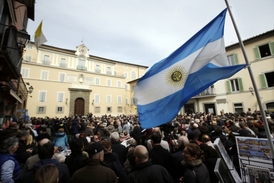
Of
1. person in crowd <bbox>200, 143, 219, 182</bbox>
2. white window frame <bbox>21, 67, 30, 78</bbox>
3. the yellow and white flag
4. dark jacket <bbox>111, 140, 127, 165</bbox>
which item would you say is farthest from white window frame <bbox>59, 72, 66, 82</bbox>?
person in crowd <bbox>200, 143, 219, 182</bbox>

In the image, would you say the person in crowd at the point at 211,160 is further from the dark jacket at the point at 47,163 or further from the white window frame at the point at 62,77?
the white window frame at the point at 62,77

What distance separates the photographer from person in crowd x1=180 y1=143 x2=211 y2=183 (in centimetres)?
182

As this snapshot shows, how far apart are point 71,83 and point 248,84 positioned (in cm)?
2893

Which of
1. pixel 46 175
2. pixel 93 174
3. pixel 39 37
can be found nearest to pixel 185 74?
pixel 93 174

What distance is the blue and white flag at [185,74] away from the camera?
9.32 ft

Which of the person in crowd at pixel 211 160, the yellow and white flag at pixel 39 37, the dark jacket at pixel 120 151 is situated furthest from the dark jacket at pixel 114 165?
the yellow and white flag at pixel 39 37

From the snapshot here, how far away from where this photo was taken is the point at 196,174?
1851mm

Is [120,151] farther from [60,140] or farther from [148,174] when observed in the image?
[60,140]

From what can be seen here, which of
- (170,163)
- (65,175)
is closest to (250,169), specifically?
(170,163)

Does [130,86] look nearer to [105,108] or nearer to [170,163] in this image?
[105,108]

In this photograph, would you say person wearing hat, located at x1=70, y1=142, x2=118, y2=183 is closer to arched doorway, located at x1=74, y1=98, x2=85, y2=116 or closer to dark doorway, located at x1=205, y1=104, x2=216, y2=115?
dark doorway, located at x1=205, y1=104, x2=216, y2=115

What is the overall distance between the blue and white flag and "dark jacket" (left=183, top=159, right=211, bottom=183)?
1067mm

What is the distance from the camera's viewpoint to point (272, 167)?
1721 mm

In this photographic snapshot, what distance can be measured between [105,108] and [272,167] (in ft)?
99.9
